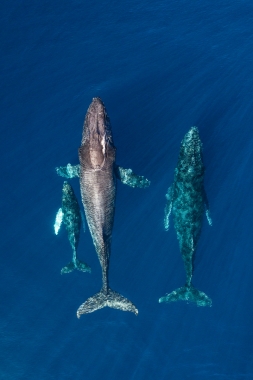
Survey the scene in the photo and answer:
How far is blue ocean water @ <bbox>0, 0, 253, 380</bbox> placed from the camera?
72.0 feet

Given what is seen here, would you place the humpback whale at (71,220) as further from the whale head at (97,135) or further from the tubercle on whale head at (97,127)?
the tubercle on whale head at (97,127)

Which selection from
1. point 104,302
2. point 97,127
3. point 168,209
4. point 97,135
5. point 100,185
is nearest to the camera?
point 100,185

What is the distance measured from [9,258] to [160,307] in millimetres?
8991

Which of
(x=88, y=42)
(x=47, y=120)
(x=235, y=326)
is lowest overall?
(x=235, y=326)

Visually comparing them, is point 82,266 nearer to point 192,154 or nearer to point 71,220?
point 71,220

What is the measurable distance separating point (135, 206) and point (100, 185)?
4.81 meters

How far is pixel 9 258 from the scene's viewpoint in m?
22.7

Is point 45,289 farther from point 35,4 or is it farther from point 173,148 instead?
point 35,4

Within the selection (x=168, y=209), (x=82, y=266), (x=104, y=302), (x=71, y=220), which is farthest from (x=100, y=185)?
(x=104, y=302)

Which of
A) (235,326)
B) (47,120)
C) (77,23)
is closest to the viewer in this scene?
(235,326)

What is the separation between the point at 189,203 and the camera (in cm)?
1953

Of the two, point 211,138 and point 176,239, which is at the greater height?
point 211,138

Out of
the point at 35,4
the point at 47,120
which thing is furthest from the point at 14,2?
the point at 47,120

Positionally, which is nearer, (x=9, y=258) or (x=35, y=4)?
(x=9, y=258)
